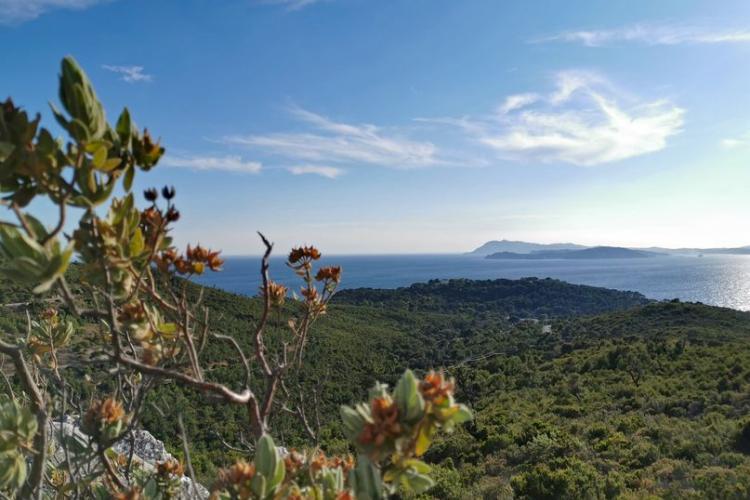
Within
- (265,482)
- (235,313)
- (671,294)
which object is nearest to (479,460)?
(265,482)

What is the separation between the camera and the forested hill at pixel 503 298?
71.0 m

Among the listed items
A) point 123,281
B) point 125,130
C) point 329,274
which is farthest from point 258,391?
point 125,130

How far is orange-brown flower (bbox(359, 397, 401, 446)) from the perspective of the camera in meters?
0.77

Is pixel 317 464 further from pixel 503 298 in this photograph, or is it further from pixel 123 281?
pixel 503 298

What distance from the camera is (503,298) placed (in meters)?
77.8

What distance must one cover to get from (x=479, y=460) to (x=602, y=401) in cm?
773

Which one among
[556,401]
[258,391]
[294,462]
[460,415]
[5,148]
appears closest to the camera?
[5,148]

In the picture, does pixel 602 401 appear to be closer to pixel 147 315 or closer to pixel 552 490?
pixel 552 490

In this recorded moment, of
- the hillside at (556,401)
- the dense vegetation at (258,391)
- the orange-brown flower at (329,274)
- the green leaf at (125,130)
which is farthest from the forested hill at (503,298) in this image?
the green leaf at (125,130)

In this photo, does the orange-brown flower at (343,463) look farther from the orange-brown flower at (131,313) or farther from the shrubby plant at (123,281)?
the orange-brown flower at (131,313)

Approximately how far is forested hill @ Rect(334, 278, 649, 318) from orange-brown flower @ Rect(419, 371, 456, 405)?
216 feet

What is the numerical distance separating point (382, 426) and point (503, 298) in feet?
266

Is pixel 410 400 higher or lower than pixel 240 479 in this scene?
higher

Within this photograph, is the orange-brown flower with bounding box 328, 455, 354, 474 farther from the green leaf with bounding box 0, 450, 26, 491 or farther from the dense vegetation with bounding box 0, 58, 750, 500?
the green leaf with bounding box 0, 450, 26, 491
